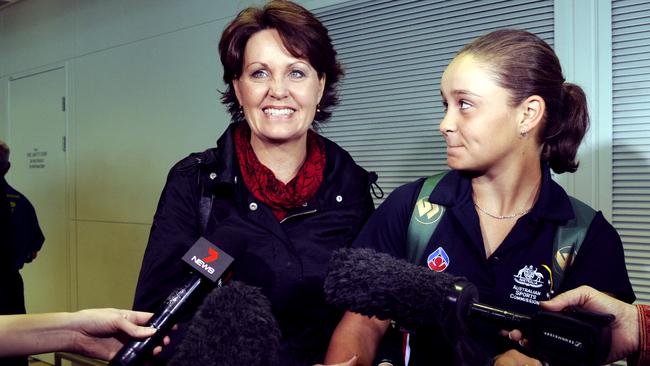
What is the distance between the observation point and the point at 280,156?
1734mm

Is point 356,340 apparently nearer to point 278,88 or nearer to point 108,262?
point 278,88

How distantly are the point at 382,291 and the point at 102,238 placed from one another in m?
4.20

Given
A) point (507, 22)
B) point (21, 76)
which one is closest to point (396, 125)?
point (507, 22)

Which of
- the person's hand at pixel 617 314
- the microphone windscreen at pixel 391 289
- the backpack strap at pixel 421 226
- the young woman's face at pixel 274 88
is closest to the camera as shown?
the microphone windscreen at pixel 391 289

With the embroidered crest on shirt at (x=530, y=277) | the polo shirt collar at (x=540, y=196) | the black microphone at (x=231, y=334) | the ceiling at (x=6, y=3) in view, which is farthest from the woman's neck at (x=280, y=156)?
the ceiling at (x=6, y=3)

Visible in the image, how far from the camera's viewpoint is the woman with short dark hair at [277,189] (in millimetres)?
1534

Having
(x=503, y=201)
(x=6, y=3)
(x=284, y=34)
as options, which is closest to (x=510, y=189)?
(x=503, y=201)

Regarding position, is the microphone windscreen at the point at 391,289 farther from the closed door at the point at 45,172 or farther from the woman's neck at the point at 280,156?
the closed door at the point at 45,172

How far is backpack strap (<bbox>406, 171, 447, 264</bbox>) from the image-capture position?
4.62 feet

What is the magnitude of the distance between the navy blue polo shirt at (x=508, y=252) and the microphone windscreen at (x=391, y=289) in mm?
364

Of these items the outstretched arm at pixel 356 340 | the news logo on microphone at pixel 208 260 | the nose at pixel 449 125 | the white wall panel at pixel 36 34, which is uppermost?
the white wall panel at pixel 36 34

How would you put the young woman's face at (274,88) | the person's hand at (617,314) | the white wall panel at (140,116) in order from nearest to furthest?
the person's hand at (617,314) < the young woman's face at (274,88) < the white wall panel at (140,116)

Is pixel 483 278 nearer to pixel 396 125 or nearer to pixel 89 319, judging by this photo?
pixel 89 319

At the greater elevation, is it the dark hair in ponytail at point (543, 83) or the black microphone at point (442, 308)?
the dark hair in ponytail at point (543, 83)
